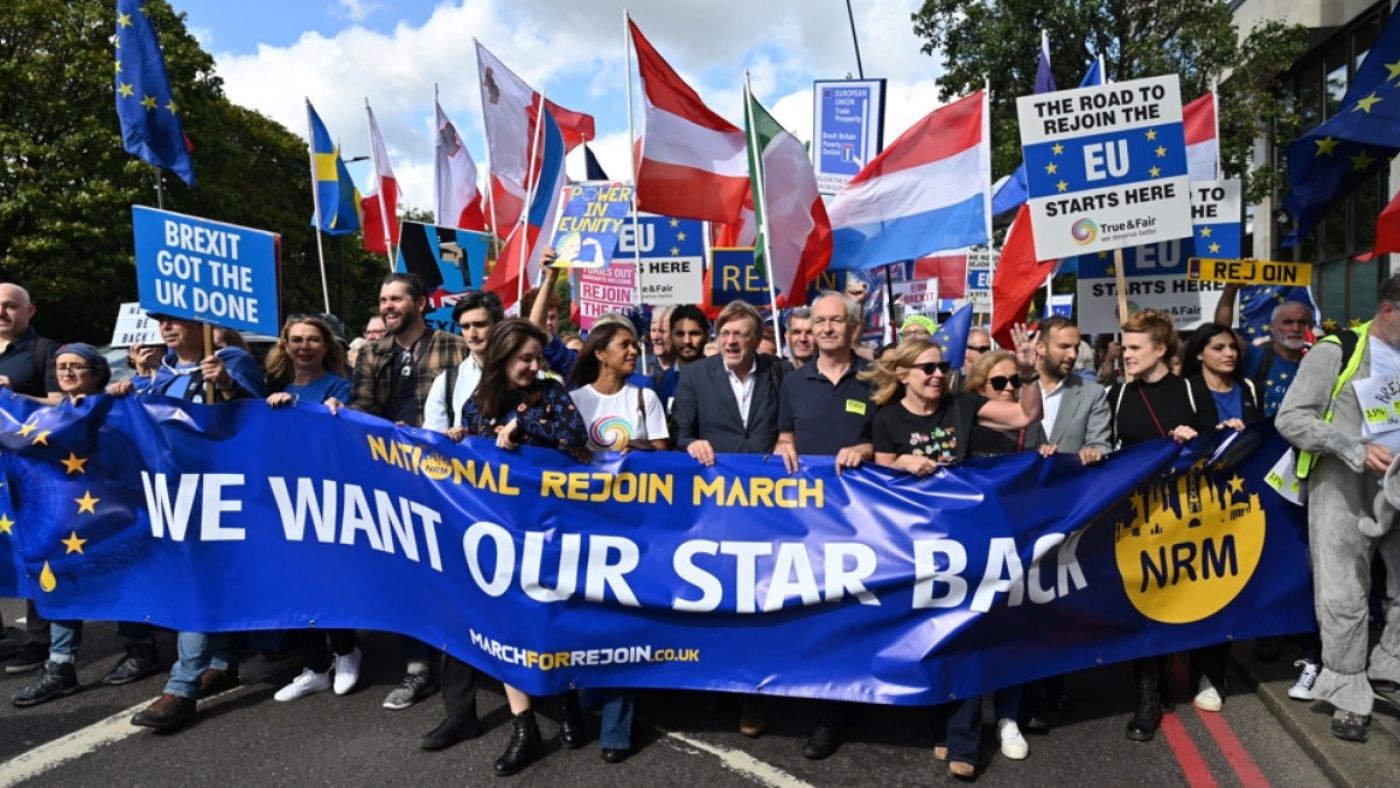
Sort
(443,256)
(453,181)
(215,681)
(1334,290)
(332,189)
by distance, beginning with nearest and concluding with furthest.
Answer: (215,681) → (443,256) → (453,181) → (332,189) → (1334,290)

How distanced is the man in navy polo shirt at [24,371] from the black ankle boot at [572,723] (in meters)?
3.13

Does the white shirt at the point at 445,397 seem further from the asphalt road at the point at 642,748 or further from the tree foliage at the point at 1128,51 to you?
the tree foliage at the point at 1128,51

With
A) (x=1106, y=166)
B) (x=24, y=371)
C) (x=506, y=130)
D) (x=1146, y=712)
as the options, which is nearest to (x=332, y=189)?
(x=506, y=130)

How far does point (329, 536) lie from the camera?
4512mm

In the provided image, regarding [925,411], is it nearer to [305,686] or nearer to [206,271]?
[305,686]

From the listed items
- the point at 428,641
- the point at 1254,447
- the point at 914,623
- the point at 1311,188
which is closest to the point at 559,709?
the point at 428,641

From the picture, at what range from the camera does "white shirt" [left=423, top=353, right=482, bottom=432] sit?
4.51m

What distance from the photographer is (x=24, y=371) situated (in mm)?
5227

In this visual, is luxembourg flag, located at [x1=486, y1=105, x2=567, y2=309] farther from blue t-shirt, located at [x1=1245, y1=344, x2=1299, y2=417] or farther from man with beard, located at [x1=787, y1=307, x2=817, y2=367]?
blue t-shirt, located at [x1=1245, y1=344, x2=1299, y2=417]

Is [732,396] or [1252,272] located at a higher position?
[1252,272]

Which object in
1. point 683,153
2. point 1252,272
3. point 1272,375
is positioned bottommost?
point 1272,375

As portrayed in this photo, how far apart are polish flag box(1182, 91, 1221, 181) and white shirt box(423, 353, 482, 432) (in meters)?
6.27

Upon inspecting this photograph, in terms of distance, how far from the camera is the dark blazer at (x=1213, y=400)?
4.35 meters

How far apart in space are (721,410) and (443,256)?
7.28 metres
